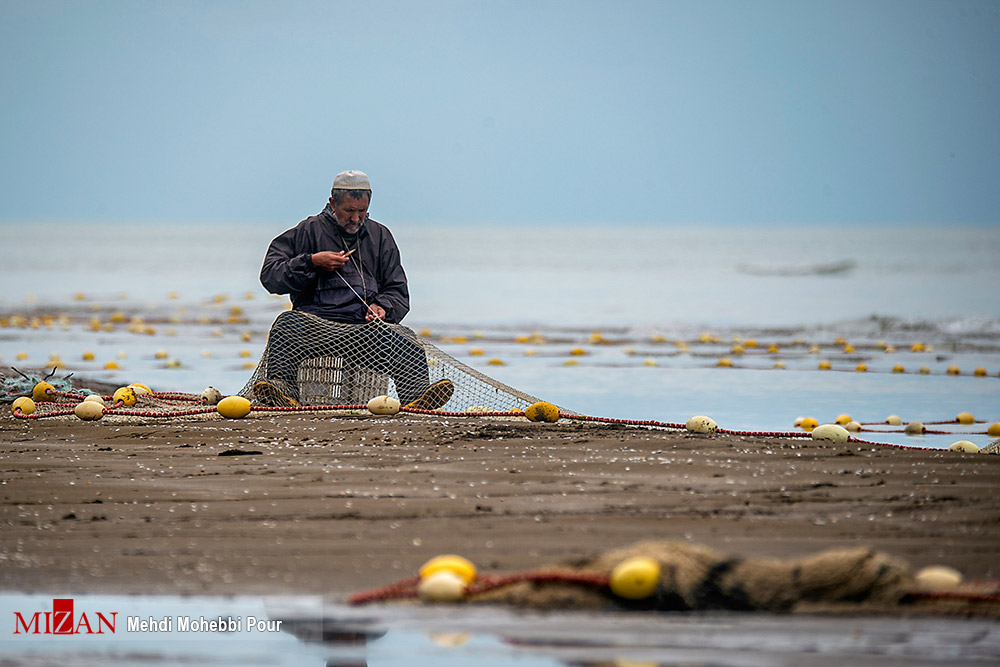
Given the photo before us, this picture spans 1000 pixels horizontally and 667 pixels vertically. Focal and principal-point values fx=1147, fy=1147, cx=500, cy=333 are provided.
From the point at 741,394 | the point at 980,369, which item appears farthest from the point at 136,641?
the point at 980,369

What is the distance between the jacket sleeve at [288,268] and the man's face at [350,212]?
1.04 feet

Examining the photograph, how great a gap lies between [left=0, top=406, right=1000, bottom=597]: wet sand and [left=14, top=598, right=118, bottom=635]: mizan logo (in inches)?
6.7

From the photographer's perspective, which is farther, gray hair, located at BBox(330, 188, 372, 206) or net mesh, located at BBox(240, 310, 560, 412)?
gray hair, located at BBox(330, 188, 372, 206)

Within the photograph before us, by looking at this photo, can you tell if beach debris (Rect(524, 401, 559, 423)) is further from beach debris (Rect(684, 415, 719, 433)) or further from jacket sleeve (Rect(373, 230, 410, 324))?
jacket sleeve (Rect(373, 230, 410, 324))

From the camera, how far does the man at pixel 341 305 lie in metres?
7.67

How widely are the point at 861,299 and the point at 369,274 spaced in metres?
21.8

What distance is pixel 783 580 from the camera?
3490 millimetres

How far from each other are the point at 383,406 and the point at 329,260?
3.69 ft

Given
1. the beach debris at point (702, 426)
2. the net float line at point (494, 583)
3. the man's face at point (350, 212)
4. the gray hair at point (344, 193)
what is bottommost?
the net float line at point (494, 583)

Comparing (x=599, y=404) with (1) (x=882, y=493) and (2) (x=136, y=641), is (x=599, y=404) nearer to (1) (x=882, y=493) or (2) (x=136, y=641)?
(1) (x=882, y=493)

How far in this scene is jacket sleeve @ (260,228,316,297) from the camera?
25.4 ft

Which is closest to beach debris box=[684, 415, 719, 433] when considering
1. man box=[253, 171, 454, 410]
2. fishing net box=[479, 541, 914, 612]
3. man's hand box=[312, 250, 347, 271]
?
man box=[253, 171, 454, 410]

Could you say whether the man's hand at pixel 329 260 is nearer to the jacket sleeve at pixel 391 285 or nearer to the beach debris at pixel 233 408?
the jacket sleeve at pixel 391 285

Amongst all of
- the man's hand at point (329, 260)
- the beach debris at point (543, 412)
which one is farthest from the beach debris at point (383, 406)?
the man's hand at point (329, 260)
